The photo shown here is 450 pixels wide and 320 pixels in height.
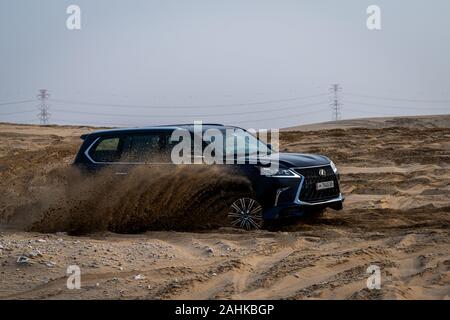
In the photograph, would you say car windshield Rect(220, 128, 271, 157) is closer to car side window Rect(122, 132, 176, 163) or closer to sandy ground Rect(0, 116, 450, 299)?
car side window Rect(122, 132, 176, 163)

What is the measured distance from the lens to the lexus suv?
30.8 feet

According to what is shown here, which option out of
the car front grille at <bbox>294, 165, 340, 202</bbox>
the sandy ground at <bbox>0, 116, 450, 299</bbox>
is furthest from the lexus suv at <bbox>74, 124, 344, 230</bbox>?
the sandy ground at <bbox>0, 116, 450, 299</bbox>

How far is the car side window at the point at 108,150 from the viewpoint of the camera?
10594mm

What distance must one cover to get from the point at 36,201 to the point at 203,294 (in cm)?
558

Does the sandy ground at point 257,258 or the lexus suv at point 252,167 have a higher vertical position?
the lexus suv at point 252,167

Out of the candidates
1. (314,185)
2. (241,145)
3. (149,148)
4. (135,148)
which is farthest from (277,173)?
(135,148)

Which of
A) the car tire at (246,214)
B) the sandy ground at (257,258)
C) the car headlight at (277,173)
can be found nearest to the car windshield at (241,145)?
the car headlight at (277,173)

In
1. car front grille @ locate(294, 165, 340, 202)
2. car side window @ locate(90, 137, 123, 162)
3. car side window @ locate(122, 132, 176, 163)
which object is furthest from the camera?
car side window @ locate(90, 137, 123, 162)

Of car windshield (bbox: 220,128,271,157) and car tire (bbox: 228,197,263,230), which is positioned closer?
car tire (bbox: 228,197,263,230)

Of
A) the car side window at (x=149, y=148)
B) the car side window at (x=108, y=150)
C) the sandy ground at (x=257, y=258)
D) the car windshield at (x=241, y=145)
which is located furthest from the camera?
the car side window at (x=108, y=150)

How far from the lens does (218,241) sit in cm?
843

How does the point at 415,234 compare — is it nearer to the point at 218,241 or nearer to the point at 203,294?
the point at 218,241

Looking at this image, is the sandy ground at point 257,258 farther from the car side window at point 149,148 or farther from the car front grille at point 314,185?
the car side window at point 149,148

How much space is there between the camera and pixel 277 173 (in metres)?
9.42
